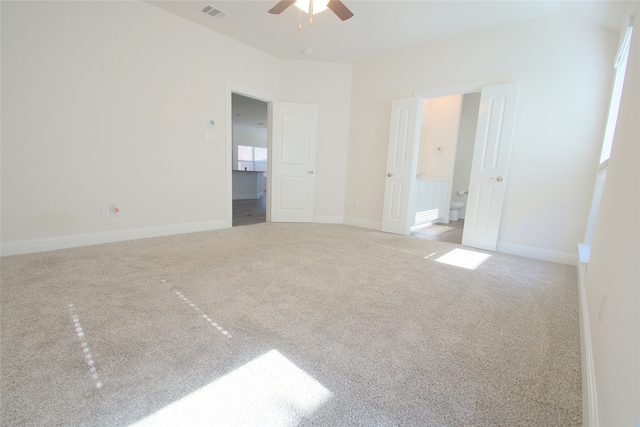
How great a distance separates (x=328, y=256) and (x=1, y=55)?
3.50 m

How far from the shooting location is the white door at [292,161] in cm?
470

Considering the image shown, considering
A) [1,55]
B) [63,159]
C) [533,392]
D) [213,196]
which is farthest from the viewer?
[213,196]

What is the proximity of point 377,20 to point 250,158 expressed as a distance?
7921 millimetres

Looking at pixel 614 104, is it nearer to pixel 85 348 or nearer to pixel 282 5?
pixel 282 5

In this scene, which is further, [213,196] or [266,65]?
[266,65]

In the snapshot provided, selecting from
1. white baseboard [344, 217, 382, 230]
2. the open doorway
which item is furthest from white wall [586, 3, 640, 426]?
the open doorway

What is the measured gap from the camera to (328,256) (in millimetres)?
2980

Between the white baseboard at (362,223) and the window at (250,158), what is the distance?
606 centimetres

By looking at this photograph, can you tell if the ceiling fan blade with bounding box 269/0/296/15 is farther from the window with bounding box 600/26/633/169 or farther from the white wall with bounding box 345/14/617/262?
the window with bounding box 600/26/633/169

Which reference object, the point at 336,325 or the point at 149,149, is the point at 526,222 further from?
the point at 149,149

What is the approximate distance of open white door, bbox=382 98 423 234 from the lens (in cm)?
406

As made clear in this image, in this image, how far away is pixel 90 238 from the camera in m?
2.99

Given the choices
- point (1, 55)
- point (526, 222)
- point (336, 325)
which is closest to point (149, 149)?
point (1, 55)

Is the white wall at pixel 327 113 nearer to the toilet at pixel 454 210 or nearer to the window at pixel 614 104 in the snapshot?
the toilet at pixel 454 210
